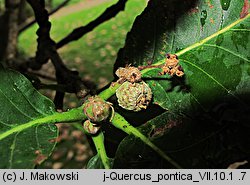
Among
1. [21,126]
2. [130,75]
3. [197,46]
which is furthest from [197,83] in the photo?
[21,126]

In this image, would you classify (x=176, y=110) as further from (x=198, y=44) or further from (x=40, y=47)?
(x=40, y=47)

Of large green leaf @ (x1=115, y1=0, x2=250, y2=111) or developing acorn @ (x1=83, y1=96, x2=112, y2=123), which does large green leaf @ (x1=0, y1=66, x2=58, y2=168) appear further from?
large green leaf @ (x1=115, y1=0, x2=250, y2=111)

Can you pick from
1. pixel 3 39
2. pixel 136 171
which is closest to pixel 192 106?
pixel 136 171

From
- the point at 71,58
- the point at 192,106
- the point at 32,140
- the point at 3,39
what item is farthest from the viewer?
the point at 71,58

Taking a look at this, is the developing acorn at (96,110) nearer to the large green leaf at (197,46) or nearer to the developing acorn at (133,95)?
the developing acorn at (133,95)

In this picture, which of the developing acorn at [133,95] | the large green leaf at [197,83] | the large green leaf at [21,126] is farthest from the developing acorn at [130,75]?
the large green leaf at [21,126]

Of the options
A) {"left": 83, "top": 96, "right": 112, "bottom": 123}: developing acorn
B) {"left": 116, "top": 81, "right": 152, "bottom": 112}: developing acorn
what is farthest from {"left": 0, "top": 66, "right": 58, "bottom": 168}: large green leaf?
{"left": 116, "top": 81, "right": 152, "bottom": 112}: developing acorn

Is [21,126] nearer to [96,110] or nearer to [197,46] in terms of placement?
[96,110]
